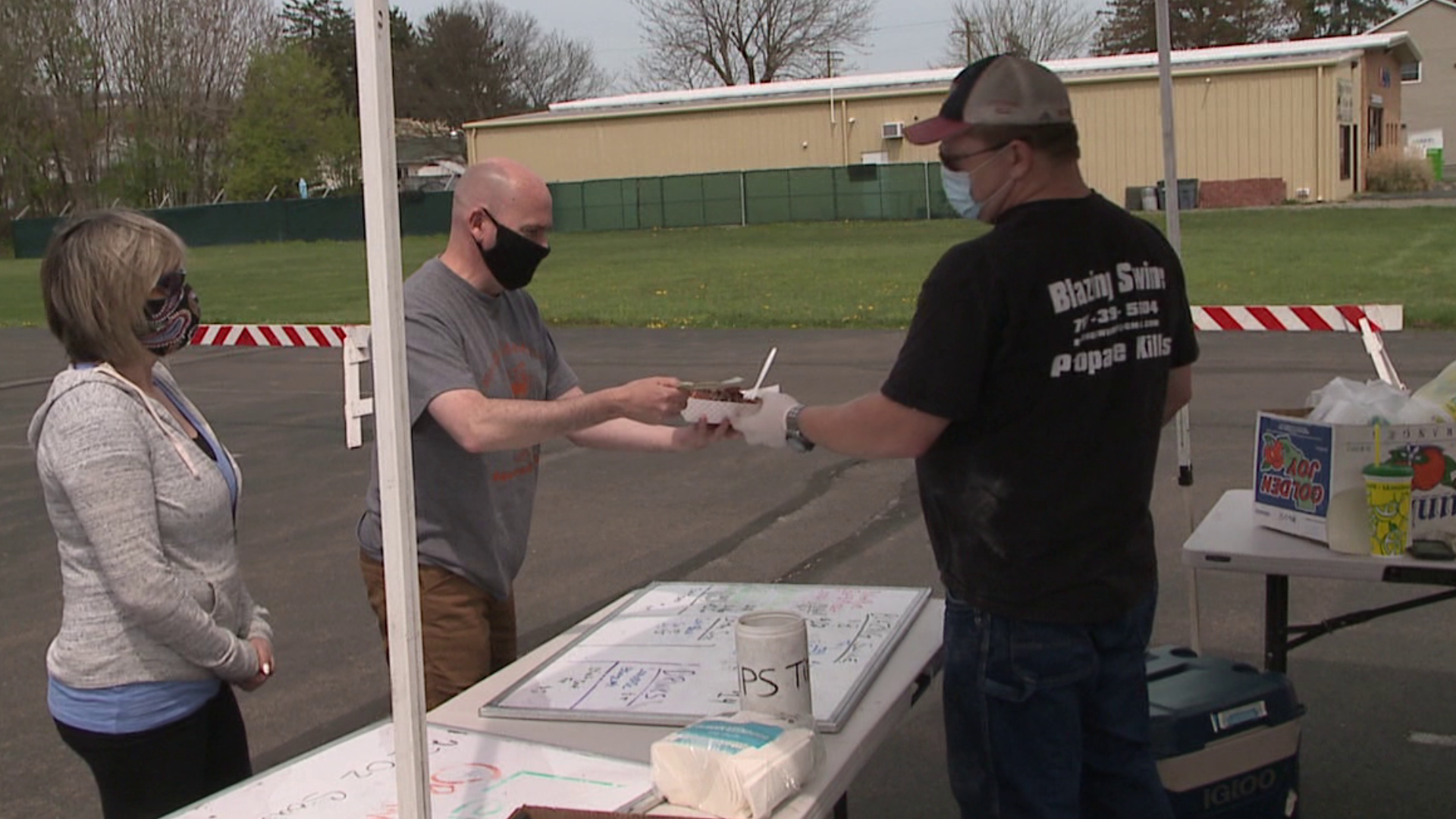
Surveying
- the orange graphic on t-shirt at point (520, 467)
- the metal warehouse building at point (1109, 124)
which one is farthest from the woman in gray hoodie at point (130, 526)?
the metal warehouse building at point (1109, 124)

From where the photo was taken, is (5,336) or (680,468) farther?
(5,336)

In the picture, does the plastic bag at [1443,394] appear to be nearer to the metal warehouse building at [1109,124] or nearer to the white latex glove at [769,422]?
the white latex glove at [769,422]

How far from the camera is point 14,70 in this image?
20.8m

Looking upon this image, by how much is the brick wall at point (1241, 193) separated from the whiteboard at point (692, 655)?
3823 cm

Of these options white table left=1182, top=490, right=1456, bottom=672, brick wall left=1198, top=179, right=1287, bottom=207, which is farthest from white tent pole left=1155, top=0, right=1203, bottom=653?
brick wall left=1198, top=179, right=1287, bottom=207

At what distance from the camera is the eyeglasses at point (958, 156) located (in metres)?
2.34

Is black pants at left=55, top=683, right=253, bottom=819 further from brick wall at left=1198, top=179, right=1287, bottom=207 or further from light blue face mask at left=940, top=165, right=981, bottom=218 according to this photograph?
brick wall at left=1198, top=179, right=1287, bottom=207

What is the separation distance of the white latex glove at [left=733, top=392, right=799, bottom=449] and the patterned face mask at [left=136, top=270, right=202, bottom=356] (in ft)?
3.52

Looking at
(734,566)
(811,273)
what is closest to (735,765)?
(734,566)

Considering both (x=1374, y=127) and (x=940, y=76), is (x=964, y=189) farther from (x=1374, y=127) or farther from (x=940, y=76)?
(x=1374, y=127)

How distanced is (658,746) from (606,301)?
1881cm

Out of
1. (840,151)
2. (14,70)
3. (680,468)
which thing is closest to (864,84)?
(840,151)

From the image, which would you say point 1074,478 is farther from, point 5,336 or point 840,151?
point 840,151

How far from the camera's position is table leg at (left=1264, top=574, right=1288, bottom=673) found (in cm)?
371
